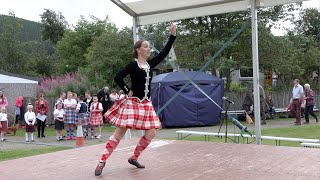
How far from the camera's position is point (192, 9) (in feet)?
25.4

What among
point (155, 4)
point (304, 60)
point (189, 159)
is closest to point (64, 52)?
point (304, 60)

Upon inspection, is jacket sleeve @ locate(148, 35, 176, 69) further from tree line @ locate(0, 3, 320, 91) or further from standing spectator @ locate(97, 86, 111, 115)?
standing spectator @ locate(97, 86, 111, 115)

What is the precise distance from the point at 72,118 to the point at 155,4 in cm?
641

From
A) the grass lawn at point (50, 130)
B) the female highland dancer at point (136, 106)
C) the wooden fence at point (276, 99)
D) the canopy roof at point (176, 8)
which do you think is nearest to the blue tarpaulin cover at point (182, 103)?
the grass lawn at point (50, 130)

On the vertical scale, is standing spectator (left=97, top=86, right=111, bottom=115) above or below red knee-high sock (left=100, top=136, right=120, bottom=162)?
above

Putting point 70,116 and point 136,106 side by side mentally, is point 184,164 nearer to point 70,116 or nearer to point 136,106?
point 136,106

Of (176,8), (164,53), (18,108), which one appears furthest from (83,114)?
(164,53)

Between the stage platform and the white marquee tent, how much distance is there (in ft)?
4.17

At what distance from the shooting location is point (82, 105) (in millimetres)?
13445

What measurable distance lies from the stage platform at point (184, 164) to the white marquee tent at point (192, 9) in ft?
4.17

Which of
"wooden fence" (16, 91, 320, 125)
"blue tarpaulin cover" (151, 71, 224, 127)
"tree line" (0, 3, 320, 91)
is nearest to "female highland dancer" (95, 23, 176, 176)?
"tree line" (0, 3, 320, 91)

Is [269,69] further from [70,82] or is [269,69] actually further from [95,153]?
[95,153]

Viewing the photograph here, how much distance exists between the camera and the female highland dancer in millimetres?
4828

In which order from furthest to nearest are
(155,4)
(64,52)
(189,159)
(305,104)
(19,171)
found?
(64,52) → (305,104) → (155,4) → (189,159) → (19,171)
